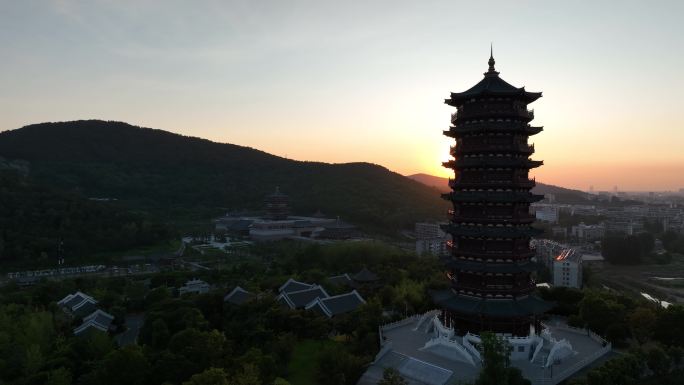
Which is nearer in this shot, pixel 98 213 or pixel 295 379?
pixel 295 379

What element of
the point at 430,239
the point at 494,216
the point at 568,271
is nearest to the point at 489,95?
the point at 494,216

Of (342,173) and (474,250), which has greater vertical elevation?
(342,173)

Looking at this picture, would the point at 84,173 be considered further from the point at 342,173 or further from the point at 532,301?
the point at 532,301

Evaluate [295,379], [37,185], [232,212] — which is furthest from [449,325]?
[232,212]

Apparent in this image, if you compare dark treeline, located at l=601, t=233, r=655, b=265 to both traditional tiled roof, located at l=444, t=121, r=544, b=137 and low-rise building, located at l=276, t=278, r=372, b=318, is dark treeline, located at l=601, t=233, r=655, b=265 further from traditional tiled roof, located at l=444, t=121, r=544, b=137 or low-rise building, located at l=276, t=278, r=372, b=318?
traditional tiled roof, located at l=444, t=121, r=544, b=137

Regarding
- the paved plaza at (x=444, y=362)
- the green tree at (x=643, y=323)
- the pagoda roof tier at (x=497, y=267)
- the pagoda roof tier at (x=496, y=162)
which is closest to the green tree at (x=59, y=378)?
the paved plaza at (x=444, y=362)

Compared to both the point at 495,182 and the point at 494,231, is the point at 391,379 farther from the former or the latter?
the point at 495,182

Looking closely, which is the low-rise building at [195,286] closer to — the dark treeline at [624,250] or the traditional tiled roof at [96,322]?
the traditional tiled roof at [96,322]
